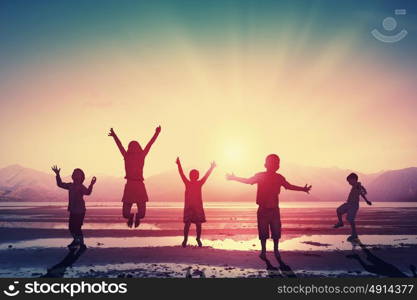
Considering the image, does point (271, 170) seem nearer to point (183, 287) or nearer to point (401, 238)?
point (183, 287)

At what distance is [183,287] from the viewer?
23.9 feet

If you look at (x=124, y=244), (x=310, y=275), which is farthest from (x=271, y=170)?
(x=124, y=244)

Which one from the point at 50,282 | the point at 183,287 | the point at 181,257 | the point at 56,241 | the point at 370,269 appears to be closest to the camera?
the point at 183,287

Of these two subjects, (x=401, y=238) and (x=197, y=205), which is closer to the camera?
(x=197, y=205)

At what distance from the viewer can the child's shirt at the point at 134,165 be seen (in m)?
12.1

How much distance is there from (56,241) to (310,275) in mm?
10610

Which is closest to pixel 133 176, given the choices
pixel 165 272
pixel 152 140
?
pixel 152 140

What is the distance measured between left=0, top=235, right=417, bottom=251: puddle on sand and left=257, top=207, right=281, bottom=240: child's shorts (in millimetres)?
2065

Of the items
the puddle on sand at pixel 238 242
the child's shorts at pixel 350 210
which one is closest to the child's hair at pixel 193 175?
the puddle on sand at pixel 238 242

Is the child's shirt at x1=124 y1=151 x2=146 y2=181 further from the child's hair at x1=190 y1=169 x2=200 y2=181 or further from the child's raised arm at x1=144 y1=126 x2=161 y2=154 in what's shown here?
the child's hair at x1=190 y1=169 x2=200 y2=181

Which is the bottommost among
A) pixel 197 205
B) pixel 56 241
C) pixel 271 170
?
pixel 56 241

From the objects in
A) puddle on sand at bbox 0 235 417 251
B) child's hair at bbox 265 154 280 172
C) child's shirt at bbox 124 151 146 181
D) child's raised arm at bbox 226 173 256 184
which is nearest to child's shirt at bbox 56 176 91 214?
puddle on sand at bbox 0 235 417 251

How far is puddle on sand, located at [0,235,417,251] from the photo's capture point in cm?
1414

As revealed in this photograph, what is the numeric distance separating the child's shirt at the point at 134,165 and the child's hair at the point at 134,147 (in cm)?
10
